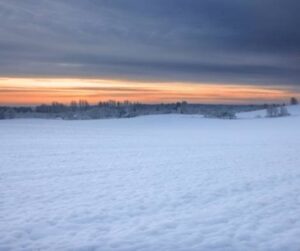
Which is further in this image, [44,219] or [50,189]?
[50,189]

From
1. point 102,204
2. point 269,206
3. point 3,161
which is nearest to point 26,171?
point 3,161

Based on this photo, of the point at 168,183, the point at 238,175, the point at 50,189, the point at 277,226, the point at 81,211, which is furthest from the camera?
the point at 238,175

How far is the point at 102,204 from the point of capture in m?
9.97

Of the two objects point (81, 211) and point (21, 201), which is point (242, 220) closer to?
point (81, 211)

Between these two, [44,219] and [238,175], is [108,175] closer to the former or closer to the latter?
[238,175]

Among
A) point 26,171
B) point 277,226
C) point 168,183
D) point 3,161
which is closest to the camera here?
point 277,226

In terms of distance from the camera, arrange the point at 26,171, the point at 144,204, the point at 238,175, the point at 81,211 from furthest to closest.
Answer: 1. the point at 26,171
2. the point at 238,175
3. the point at 144,204
4. the point at 81,211

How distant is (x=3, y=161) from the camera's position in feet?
60.3

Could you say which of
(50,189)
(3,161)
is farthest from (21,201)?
(3,161)

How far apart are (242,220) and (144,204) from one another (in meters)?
2.67

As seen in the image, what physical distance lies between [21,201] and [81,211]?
2.05 metres

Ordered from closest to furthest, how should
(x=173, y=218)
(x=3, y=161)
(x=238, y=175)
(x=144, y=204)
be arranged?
(x=173, y=218), (x=144, y=204), (x=238, y=175), (x=3, y=161)

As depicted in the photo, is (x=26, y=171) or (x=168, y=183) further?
(x=26, y=171)

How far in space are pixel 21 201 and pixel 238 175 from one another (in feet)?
25.1
